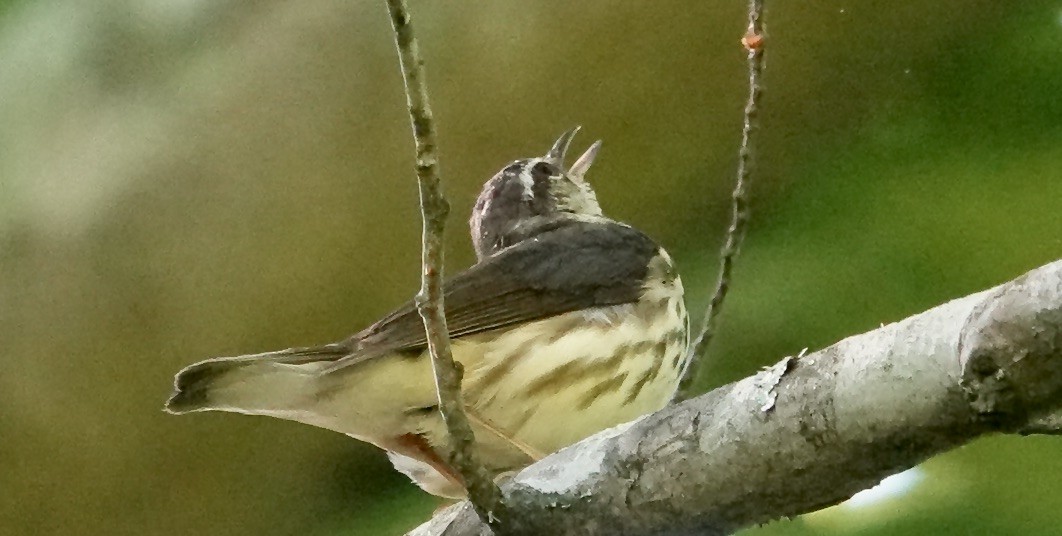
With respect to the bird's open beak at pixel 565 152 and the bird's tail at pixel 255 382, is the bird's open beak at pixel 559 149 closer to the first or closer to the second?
the bird's open beak at pixel 565 152

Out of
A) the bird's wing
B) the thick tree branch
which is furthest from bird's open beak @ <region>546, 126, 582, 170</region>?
the thick tree branch

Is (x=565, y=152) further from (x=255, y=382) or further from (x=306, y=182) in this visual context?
(x=255, y=382)

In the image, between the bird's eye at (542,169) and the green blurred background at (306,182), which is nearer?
the green blurred background at (306,182)

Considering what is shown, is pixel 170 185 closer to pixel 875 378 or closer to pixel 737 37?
pixel 737 37

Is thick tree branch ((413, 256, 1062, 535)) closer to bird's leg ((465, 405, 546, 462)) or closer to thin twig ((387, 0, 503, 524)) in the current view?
thin twig ((387, 0, 503, 524))

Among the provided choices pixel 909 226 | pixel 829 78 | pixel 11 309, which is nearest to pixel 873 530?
pixel 909 226

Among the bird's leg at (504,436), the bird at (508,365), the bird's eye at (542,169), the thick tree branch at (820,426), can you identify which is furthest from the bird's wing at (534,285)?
the thick tree branch at (820,426)

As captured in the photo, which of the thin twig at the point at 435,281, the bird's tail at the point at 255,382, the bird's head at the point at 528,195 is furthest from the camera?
the bird's head at the point at 528,195
